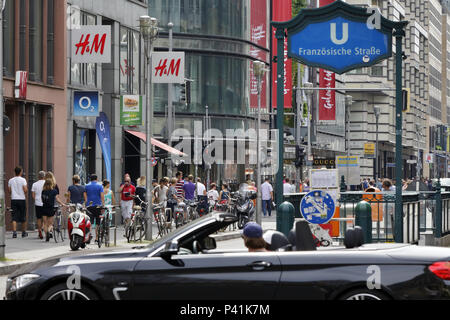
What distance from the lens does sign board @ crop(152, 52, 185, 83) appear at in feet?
122

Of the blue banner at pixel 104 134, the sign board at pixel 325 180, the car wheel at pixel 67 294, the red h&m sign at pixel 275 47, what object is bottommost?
the car wheel at pixel 67 294

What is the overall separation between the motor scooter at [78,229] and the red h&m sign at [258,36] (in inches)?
1733

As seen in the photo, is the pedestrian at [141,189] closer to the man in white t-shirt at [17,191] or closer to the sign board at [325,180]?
the man in white t-shirt at [17,191]

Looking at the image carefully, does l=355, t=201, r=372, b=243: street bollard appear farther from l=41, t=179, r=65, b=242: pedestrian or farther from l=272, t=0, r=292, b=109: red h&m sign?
l=272, t=0, r=292, b=109: red h&m sign

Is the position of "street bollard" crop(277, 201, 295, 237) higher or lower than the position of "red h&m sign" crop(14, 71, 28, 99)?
lower

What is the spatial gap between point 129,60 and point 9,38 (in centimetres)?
977

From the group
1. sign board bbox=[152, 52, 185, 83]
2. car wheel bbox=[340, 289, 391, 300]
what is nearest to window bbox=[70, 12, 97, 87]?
sign board bbox=[152, 52, 185, 83]

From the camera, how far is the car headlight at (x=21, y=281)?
912cm

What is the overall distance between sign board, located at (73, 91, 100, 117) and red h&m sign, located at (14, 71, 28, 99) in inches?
136

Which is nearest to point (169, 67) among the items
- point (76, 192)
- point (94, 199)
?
point (76, 192)

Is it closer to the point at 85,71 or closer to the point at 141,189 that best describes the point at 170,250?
the point at 141,189

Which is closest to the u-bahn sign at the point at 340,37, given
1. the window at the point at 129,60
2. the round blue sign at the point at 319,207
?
the round blue sign at the point at 319,207

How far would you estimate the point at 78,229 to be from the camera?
22250 millimetres
